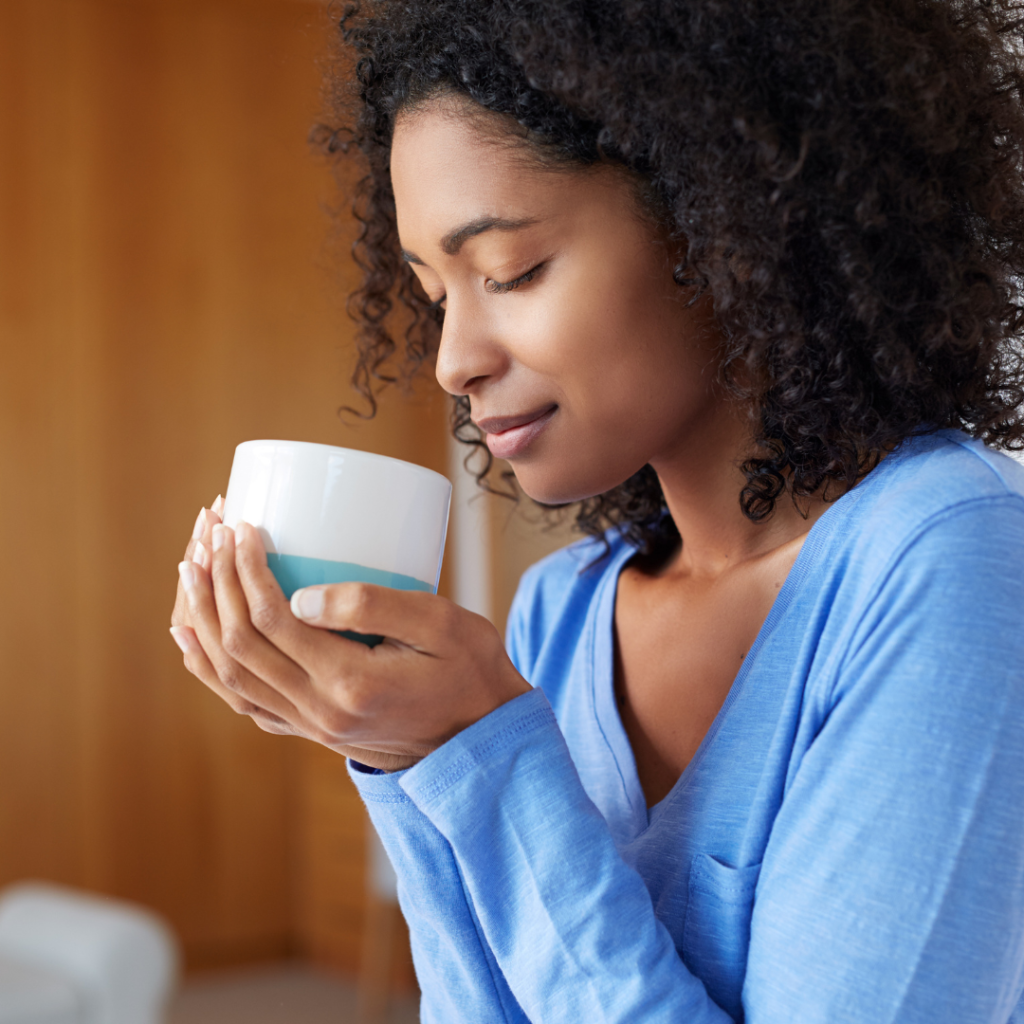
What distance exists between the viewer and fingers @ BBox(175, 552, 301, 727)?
25.4 inches

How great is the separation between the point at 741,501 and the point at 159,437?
3402 mm

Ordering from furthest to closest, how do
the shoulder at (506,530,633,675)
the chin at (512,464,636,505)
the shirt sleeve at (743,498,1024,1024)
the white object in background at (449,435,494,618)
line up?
the white object in background at (449,435,494,618) → the shoulder at (506,530,633,675) → the chin at (512,464,636,505) → the shirt sleeve at (743,498,1024,1024)

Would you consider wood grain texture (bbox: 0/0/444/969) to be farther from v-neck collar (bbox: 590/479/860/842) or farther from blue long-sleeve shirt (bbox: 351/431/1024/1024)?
blue long-sleeve shirt (bbox: 351/431/1024/1024)

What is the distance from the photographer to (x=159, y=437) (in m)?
3.94

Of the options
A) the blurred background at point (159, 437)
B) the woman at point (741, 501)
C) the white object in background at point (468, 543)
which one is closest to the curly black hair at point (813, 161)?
the woman at point (741, 501)

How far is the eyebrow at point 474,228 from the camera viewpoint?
2.37 ft

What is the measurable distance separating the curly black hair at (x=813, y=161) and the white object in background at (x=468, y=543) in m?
2.94

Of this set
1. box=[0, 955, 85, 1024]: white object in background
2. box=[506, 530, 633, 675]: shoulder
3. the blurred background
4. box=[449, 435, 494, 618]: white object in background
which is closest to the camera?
box=[506, 530, 633, 675]: shoulder

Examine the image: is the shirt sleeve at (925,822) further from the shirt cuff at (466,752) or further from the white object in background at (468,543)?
the white object in background at (468,543)

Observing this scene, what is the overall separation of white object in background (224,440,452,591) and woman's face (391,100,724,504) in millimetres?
131

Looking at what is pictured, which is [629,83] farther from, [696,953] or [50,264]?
[50,264]

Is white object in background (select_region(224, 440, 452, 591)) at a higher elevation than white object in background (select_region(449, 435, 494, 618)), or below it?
higher

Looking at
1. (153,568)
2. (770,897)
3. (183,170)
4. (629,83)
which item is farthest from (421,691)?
(183,170)

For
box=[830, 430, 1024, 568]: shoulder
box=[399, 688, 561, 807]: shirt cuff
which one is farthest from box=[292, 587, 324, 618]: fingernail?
box=[830, 430, 1024, 568]: shoulder
